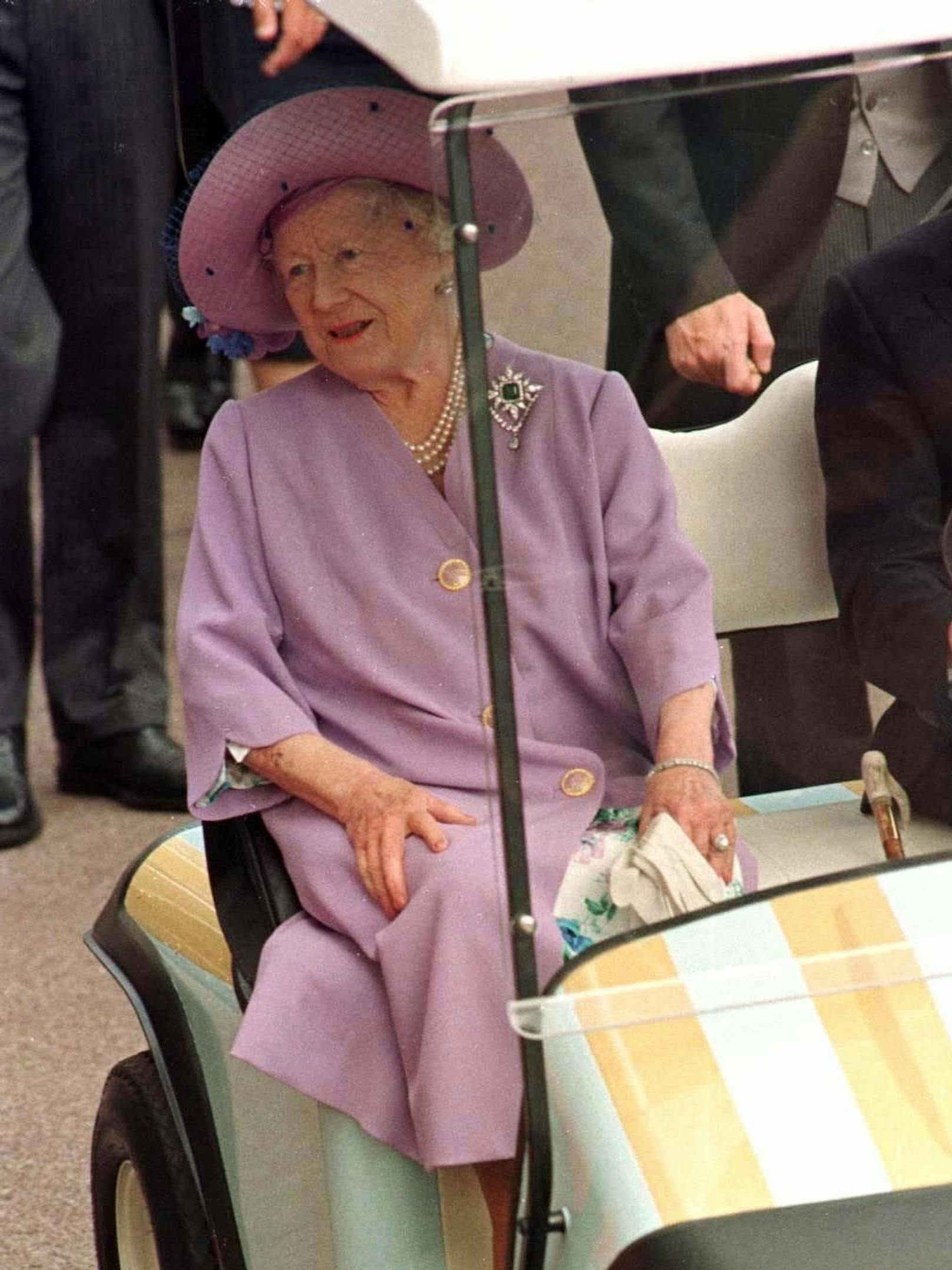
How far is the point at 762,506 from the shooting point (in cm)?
171

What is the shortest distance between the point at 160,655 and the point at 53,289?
72 cm

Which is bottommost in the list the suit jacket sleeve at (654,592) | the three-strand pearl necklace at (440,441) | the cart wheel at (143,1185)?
the cart wheel at (143,1185)

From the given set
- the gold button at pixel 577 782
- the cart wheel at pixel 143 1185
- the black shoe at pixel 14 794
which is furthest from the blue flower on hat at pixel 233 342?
the black shoe at pixel 14 794

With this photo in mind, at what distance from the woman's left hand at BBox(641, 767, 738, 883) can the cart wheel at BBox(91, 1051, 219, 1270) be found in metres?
0.61

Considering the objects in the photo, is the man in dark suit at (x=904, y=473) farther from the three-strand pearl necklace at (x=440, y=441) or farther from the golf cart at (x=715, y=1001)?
the three-strand pearl necklace at (x=440, y=441)

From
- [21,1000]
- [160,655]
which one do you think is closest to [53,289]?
[160,655]

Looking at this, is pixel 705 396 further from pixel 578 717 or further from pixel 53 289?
pixel 53 289

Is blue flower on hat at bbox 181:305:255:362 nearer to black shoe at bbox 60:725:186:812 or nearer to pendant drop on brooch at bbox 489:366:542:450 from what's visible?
pendant drop on brooch at bbox 489:366:542:450

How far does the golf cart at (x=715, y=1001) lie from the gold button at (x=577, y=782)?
120mm

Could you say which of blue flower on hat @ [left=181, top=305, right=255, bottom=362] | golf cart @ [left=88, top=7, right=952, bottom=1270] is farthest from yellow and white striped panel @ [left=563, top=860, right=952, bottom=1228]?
blue flower on hat @ [left=181, top=305, right=255, bottom=362]

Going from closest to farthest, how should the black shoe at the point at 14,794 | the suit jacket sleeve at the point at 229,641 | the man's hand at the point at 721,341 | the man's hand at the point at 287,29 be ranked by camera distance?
the man's hand at the point at 721,341, the man's hand at the point at 287,29, the suit jacket sleeve at the point at 229,641, the black shoe at the point at 14,794

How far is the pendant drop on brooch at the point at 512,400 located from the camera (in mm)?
1412

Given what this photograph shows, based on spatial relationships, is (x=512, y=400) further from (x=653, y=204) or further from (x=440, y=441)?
(x=440, y=441)

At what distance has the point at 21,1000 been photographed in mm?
3250
